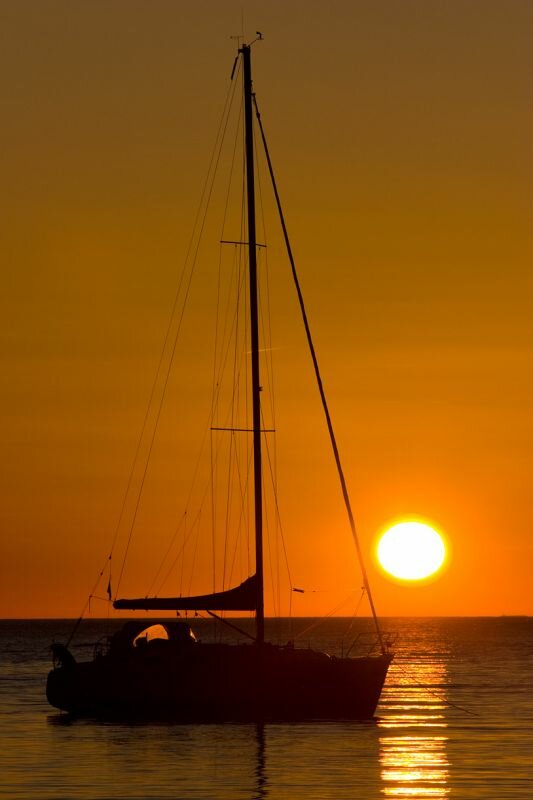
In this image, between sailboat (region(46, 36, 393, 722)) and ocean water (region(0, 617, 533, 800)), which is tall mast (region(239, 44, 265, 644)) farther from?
ocean water (region(0, 617, 533, 800))

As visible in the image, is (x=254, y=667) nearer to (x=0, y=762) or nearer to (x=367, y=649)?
(x=0, y=762)

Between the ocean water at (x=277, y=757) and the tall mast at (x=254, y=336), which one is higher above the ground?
the tall mast at (x=254, y=336)

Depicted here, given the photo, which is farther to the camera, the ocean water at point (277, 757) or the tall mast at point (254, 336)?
the tall mast at point (254, 336)

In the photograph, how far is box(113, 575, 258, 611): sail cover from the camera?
172 ft

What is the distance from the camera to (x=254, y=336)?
174ft

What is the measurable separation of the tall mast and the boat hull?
1324mm

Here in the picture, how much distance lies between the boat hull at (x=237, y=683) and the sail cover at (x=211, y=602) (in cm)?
135

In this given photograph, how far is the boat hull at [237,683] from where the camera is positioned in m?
52.7

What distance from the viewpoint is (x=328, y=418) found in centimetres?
5572

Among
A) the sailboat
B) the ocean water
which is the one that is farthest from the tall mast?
the ocean water

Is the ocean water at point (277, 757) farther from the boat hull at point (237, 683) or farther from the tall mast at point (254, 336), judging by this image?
the tall mast at point (254, 336)

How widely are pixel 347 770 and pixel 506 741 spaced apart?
1059cm

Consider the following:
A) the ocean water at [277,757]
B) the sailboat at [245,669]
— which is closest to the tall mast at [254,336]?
the sailboat at [245,669]

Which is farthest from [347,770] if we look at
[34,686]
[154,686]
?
[34,686]
